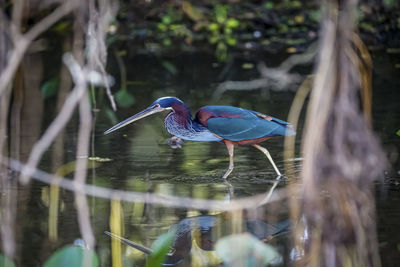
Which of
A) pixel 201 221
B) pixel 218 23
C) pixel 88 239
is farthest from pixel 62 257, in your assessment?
pixel 218 23

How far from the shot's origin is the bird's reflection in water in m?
4.06

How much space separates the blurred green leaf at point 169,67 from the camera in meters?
9.50

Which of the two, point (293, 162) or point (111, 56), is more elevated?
point (111, 56)

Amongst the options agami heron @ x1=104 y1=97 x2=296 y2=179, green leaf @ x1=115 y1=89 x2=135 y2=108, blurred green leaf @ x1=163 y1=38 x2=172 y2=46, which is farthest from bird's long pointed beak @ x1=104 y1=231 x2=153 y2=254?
blurred green leaf @ x1=163 y1=38 x2=172 y2=46

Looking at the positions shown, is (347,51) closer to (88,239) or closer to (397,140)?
(88,239)

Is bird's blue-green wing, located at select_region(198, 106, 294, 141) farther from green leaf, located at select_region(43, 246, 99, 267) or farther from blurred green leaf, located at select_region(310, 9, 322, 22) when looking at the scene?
blurred green leaf, located at select_region(310, 9, 322, 22)

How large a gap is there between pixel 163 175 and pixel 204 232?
1.17 m

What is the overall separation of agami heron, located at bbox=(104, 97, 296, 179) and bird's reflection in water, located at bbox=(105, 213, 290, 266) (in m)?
0.81

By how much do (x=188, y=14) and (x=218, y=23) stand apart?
466 millimetres

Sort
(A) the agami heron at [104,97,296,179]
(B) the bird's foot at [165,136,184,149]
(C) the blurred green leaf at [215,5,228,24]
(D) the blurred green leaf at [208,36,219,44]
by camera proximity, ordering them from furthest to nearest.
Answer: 1. (C) the blurred green leaf at [215,5,228,24]
2. (D) the blurred green leaf at [208,36,219,44]
3. (B) the bird's foot at [165,136,184,149]
4. (A) the agami heron at [104,97,296,179]

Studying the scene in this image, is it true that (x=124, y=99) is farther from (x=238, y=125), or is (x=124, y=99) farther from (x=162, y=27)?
(x=162, y=27)

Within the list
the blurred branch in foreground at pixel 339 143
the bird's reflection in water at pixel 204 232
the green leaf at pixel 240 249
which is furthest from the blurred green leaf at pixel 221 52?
the blurred branch in foreground at pixel 339 143

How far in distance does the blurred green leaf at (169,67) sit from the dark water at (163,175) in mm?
716

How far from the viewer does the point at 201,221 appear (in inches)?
177
